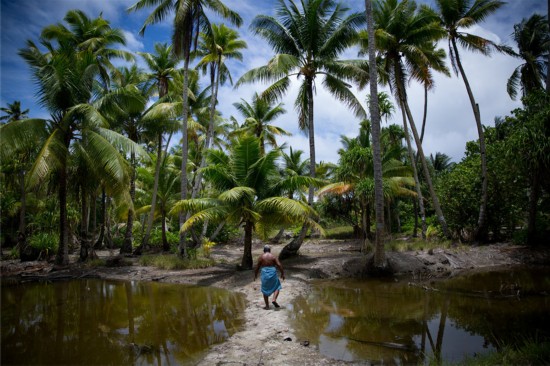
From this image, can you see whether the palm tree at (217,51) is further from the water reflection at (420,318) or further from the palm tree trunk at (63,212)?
the water reflection at (420,318)

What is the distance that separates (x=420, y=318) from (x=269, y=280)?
140 inches

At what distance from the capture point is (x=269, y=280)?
8.25 m

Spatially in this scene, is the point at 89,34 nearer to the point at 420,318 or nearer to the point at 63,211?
the point at 63,211

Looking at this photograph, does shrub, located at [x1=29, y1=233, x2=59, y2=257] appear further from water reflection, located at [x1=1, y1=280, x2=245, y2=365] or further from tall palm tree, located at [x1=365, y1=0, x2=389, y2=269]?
tall palm tree, located at [x1=365, y1=0, x2=389, y2=269]

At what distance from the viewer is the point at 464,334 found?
6422mm

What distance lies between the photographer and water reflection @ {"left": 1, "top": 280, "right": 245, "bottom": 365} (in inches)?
225

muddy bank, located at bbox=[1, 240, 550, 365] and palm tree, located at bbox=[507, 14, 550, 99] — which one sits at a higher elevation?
palm tree, located at bbox=[507, 14, 550, 99]

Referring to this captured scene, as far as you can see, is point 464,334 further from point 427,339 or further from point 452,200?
point 452,200

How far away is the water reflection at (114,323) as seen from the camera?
5.72m

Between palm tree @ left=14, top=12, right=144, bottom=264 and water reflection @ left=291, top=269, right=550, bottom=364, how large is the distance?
369 inches

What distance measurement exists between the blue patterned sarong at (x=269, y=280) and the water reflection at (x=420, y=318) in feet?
2.45

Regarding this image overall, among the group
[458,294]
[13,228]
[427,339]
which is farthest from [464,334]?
[13,228]

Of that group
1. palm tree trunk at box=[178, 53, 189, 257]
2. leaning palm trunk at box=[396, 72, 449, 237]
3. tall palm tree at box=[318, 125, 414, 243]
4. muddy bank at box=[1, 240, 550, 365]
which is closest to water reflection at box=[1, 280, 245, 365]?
muddy bank at box=[1, 240, 550, 365]

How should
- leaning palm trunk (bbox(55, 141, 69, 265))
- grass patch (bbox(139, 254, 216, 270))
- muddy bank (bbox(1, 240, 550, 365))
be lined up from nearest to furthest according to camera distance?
muddy bank (bbox(1, 240, 550, 365))
leaning palm trunk (bbox(55, 141, 69, 265))
grass patch (bbox(139, 254, 216, 270))
